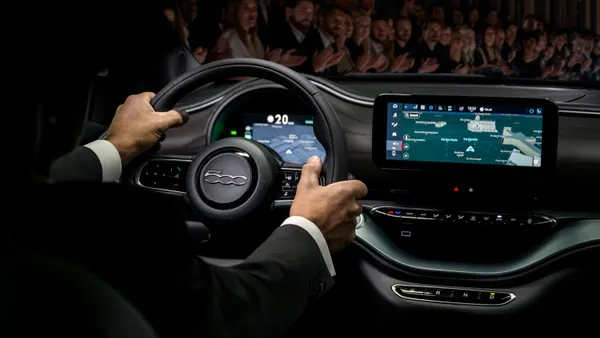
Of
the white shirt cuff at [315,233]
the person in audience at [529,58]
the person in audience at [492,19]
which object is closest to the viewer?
the white shirt cuff at [315,233]

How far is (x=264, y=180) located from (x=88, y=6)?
0.78 metres

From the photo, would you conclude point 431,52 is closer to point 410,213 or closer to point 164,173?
point 410,213

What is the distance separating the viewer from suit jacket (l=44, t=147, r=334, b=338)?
72 centimetres

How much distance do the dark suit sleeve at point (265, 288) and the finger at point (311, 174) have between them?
0.36ft

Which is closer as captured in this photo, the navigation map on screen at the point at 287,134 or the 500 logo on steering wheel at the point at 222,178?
the 500 logo on steering wheel at the point at 222,178

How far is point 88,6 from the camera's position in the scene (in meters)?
0.65

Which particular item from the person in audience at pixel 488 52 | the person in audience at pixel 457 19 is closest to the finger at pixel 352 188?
the person in audience at pixel 488 52

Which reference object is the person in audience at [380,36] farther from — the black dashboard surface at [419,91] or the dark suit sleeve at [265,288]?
the dark suit sleeve at [265,288]

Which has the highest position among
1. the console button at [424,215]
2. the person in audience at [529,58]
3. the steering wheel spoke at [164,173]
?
the person in audience at [529,58]

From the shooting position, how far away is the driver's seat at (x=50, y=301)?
0.66 m

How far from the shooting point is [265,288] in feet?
3.34

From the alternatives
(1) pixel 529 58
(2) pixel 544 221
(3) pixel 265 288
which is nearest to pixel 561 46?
(1) pixel 529 58

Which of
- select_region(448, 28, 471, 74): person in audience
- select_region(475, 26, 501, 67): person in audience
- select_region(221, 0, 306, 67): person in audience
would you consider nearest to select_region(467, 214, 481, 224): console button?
select_region(221, 0, 306, 67): person in audience

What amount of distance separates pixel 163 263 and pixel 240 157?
644 mm
